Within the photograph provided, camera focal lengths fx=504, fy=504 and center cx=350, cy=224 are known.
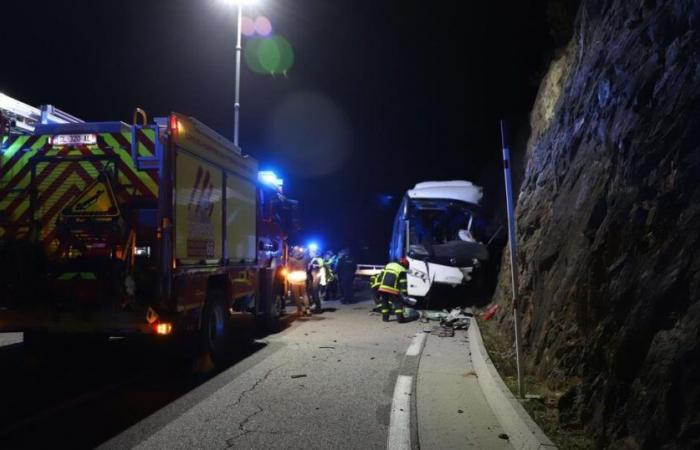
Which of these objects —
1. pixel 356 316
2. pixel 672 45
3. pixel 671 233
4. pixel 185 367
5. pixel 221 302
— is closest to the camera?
pixel 671 233

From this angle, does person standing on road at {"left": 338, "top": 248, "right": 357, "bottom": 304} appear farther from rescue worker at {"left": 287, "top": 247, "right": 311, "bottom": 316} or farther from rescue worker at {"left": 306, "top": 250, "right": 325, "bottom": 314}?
rescue worker at {"left": 287, "top": 247, "right": 311, "bottom": 316}

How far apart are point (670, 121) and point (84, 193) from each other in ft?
21.3

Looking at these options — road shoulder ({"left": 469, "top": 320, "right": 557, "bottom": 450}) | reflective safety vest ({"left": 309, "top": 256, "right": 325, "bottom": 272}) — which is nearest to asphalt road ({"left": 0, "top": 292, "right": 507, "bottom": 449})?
road shoulder ({"left": 469, "top": 320, "right": 557, "bottom": 450})

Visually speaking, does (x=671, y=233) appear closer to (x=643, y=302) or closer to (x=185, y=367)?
(x=643, y=302)

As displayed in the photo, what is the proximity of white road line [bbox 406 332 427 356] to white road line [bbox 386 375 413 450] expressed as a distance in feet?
5.55

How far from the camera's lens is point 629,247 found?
13.8 ft

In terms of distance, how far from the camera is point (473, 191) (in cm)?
1551

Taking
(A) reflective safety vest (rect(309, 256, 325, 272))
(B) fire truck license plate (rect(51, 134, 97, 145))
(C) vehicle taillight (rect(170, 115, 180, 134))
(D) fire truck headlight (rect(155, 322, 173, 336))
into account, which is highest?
(C) vehicle taillight (rect(170, 115, 180, 134))

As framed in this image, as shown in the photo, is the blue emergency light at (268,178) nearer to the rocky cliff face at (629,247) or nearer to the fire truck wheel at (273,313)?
the fire truck wheel at (273,313)

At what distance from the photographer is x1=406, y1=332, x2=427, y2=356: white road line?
8273 millimetres

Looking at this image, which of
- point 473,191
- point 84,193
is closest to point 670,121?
point 84,193

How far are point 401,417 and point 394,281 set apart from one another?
715cm

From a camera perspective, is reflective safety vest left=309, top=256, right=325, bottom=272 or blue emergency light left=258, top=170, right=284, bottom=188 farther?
reflective safety vest left=309, top=256, right=325, bottom=272

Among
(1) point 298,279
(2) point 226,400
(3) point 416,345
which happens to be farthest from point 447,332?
(2) point 226,400
